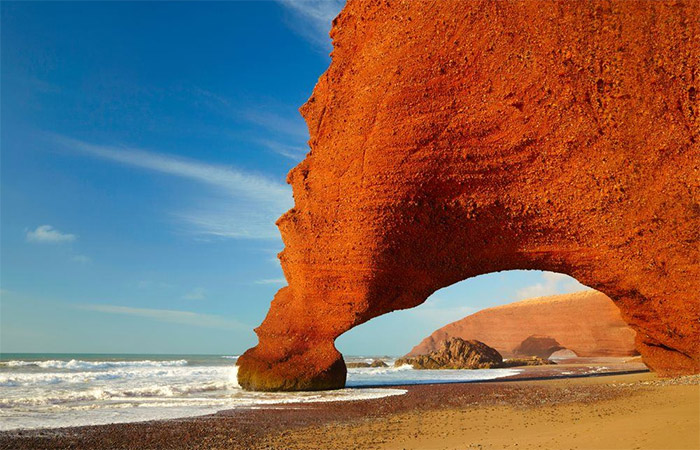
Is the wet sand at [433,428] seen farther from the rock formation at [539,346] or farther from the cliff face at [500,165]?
the rock formation at [539,346]

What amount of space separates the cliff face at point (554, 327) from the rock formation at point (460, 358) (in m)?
14.0

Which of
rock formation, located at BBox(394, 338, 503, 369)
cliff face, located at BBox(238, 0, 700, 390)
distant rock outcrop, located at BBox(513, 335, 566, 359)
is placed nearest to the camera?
cliff face, located at BBox(238, 0, 700, 390)

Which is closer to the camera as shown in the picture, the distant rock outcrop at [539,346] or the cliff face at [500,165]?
the cliff face at [500,165]

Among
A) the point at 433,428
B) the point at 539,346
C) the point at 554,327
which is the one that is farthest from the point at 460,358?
the point at 433,428

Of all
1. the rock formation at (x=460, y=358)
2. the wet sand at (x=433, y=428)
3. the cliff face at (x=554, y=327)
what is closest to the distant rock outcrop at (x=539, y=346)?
the cliff face at (x=554, y=327)

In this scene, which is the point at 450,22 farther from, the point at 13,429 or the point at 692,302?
the point at 13,429

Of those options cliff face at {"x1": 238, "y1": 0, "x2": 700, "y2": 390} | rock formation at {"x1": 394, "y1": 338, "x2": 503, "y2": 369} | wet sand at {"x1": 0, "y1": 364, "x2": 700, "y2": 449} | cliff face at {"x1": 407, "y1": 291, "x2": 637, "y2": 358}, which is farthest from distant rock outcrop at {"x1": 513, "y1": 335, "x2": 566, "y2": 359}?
wet sand at {"x1": 0, "y1": 364, "x2": 700, "y2": 449}

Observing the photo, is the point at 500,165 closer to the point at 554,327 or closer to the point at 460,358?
the point at 460,358

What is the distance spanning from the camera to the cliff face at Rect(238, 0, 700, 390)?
1077 cm

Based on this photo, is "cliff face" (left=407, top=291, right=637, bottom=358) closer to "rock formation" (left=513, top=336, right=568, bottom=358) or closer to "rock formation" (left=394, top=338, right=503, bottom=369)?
"rock formation" (left=513, top=336, right=568, bottom=358)

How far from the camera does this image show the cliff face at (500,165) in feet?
35.3

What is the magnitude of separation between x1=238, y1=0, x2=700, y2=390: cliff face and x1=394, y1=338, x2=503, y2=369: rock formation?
16.0 m

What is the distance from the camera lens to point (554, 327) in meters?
45.2

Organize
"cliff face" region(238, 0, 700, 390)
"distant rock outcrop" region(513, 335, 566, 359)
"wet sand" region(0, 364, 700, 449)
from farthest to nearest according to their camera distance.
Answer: "distant rock outcrop" region(513, 335, 566, 359) → "cliff face" region(238, 0, 700, 390) → "wet sand" region(0, 364, 700, 449)
